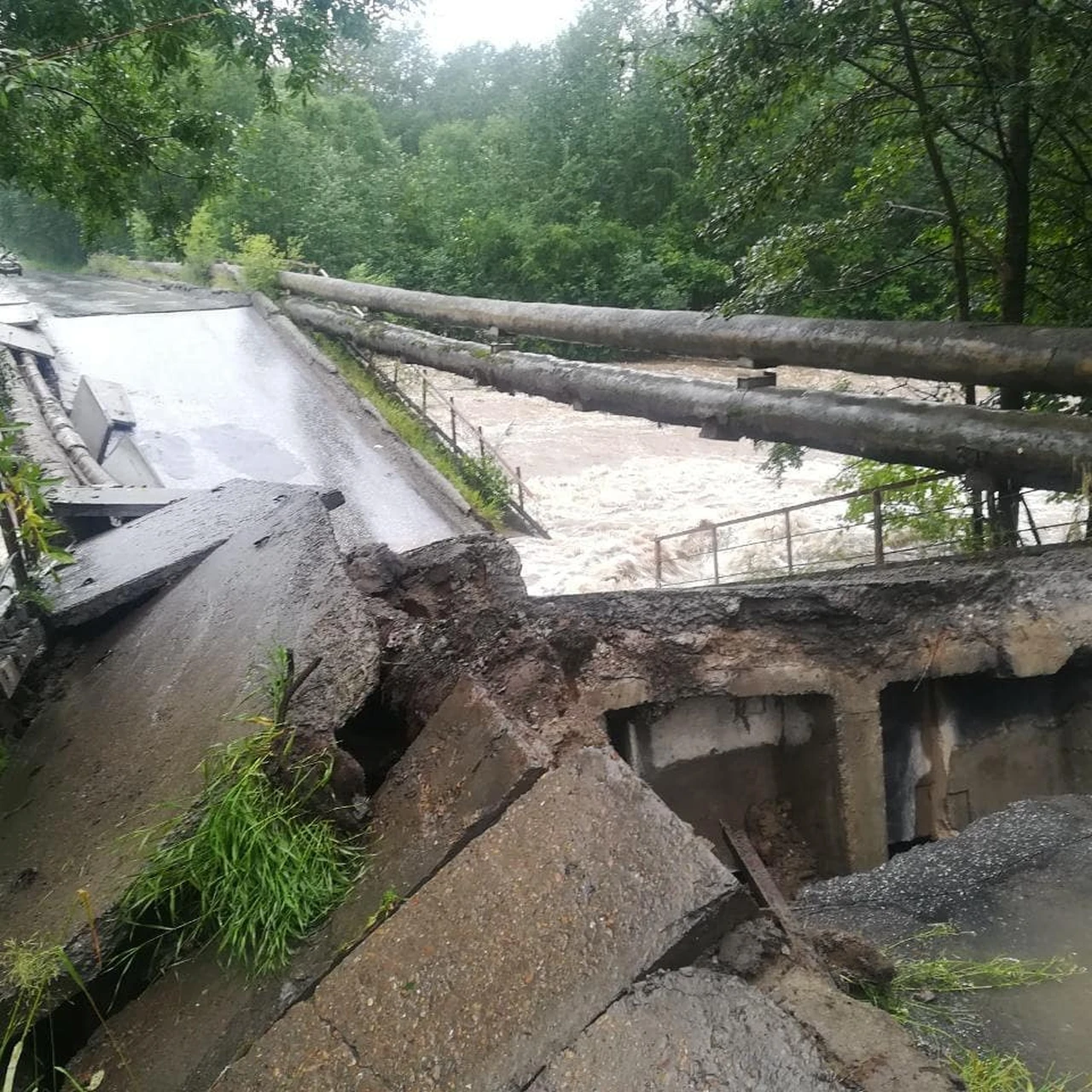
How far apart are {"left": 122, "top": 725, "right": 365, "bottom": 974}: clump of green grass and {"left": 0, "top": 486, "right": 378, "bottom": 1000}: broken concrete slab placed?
0.14m

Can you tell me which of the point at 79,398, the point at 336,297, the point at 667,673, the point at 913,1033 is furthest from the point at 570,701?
the point at 336,297

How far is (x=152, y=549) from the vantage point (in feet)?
16.1

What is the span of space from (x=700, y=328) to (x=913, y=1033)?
4299 mm

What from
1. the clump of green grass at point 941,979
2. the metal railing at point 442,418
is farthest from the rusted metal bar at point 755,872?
the metal railing at point 442,418

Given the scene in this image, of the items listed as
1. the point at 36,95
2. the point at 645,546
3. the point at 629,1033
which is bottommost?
the point at 645,546

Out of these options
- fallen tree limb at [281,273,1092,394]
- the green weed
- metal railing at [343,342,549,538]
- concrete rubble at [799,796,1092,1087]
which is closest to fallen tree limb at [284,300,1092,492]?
fallen tree limb at [281,273,1092,394]

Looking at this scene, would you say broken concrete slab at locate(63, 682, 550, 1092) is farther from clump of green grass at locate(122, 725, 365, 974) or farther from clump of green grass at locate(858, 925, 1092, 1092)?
clump of green grass at locate(858, 925, 1092, 1092)

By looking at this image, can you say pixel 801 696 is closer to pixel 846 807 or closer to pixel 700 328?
pixel 846 807

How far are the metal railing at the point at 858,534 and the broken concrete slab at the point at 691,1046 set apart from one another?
3.58 metres

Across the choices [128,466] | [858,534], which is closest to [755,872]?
[858,534]

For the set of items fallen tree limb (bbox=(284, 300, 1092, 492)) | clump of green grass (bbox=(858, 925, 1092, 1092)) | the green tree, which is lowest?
clump of green grass (bbox=(858, 925, 1092, 1092))

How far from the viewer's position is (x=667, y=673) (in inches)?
146

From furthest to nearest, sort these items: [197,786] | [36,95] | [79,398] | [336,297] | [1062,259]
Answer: [336,297], [79,398], [1062,259], [36,95], [197,786]

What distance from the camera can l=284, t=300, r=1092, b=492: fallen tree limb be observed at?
13.9ft
